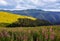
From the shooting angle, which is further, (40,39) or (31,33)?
(31,33)

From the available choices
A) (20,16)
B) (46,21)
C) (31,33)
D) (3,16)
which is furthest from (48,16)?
(31,33)

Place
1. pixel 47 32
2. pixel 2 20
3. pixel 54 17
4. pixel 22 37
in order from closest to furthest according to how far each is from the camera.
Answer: pixel 22 37 → pixel 47 32 → pixel 54 17 → pixel 2 20

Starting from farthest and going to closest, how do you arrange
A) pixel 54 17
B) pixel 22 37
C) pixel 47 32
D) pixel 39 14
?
pixel 39 14, pixel 54 17, pixel 47 32, pixel 22 37

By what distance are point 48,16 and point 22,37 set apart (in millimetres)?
9625

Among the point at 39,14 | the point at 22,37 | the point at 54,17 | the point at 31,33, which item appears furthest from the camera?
→ the point at 39,14

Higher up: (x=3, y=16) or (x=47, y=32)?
(x=47, y=32)

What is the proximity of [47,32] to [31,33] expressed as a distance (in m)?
0.73

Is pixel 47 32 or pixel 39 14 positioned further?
pixel 39 14

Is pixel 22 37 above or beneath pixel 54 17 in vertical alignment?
above

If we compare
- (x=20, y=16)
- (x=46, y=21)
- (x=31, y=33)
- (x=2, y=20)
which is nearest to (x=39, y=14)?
(x=46, y=21)

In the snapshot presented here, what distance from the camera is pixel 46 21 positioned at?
615 inches

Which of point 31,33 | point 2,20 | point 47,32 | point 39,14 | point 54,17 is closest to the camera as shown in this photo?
point 47,32

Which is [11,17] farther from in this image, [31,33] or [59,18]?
[31,33]

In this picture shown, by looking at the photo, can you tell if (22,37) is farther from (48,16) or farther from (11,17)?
(11,17)
